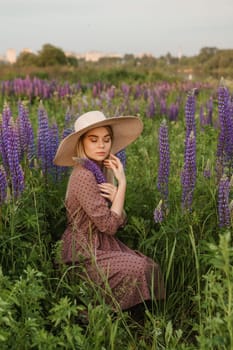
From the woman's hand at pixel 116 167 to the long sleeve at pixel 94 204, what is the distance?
16cm

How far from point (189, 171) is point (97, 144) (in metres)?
0.62

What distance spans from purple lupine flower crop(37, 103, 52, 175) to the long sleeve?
692 mm

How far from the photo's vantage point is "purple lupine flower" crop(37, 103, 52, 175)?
3.89 metres

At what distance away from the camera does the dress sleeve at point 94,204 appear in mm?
3217

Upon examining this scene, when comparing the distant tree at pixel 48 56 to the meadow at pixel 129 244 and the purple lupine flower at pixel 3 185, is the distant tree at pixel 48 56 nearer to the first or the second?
the meadow at pixel 129 244

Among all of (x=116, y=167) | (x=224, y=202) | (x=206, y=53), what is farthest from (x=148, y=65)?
(x=224, y=202)

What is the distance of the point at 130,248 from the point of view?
145 inches

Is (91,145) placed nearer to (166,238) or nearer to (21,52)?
(166,238)

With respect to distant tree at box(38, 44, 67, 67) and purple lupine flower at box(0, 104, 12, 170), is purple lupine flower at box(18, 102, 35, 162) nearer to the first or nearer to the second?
purple lupine flower at box(0, 104, 12, 170)

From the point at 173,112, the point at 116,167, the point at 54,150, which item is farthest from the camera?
the point at 173,112

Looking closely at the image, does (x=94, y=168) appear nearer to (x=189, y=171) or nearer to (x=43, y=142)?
(x=189, y=171)

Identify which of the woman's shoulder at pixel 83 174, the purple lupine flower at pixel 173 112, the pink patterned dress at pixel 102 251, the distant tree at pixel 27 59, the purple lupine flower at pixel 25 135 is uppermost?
the distant tree at pixel 27 59

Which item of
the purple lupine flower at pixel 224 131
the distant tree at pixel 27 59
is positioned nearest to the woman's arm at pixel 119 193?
the purple lupine flower at pixel 224 131

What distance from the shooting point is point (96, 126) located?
333 centimetres
